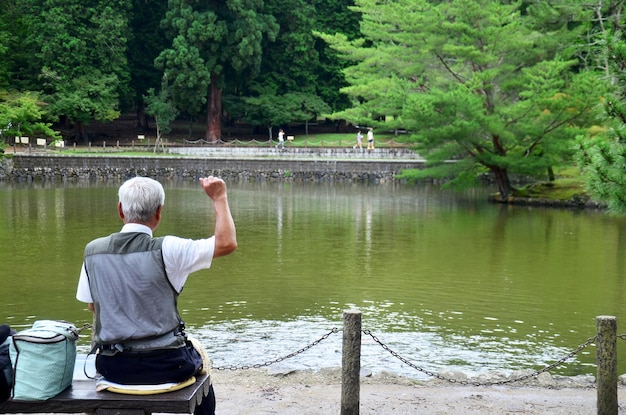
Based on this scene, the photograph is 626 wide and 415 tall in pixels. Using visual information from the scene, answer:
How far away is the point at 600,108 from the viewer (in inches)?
328

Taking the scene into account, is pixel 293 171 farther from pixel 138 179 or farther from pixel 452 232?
pixel 138 179

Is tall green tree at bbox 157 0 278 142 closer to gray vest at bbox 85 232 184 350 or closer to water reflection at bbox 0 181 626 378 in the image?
water reflection at bbox 0 181 626 378

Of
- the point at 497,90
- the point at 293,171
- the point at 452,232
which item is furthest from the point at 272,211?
the point at 293,171

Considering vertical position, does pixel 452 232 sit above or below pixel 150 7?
below

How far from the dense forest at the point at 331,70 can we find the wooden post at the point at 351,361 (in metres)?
18.0

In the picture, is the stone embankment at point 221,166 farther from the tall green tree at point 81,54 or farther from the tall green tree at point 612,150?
the tall green tree at point 612,150

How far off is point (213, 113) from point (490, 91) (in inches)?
826

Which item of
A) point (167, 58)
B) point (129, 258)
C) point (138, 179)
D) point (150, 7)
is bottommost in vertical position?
point (129, 258)

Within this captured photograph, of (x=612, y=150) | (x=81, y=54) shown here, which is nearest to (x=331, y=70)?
(x=81, y=54)

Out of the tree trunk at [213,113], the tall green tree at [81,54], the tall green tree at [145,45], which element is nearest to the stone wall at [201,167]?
the tall green tree at [81,54]

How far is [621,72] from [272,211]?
50.6 ft

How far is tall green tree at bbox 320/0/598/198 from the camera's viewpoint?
25547 millimetres

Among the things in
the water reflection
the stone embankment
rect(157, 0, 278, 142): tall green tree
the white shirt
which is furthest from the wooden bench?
rect(157, 0, 278, 142): tall green tree

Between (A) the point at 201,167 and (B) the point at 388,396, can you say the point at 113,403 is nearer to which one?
(B) the point at 388,396
